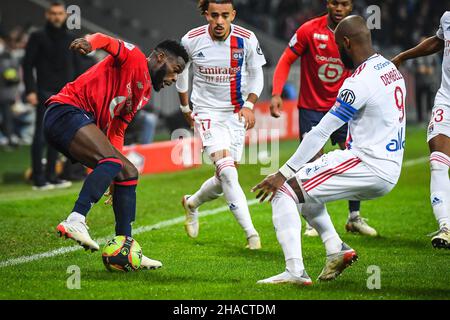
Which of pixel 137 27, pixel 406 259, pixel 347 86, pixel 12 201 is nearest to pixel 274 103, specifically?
pixel 406 259

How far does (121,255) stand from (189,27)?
18.7 m

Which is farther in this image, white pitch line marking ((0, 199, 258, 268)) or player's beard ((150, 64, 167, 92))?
white pitch line marking ((0, 199, 258, 268))

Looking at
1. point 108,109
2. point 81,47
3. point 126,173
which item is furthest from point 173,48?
point 126,173

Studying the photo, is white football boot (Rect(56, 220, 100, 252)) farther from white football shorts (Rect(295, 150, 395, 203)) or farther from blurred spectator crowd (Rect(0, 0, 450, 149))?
blurred spectator crowd (Rect(0, 0, 450, 149))

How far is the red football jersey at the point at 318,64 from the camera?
10.3m

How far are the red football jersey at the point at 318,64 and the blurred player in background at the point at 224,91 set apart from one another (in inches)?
24.2

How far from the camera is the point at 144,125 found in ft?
56.1

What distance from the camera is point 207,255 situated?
911cm

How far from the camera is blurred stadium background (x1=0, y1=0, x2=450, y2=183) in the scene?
71.8 ft

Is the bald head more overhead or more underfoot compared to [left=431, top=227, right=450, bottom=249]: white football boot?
more overhead

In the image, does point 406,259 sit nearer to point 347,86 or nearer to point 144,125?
point 347,86

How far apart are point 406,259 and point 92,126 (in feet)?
10.0

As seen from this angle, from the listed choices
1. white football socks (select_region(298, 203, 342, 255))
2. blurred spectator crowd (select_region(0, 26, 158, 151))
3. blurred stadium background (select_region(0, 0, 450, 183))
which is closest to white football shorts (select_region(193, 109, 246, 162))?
white football socks (select_region(298, 203, 342, 255))

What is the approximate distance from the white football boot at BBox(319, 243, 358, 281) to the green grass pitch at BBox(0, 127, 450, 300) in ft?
0.31
